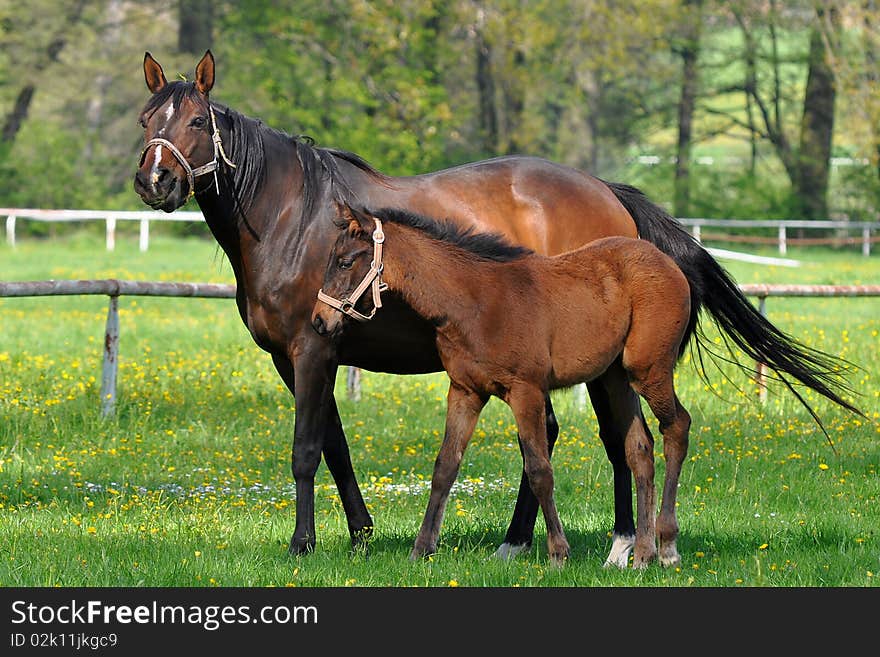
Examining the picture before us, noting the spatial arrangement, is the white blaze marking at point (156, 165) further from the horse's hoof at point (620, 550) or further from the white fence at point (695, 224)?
the white fence at point (695, 224)

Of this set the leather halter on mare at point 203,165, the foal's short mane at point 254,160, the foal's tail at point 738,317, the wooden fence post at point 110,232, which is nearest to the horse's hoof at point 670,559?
the foal's tail at point 738,317

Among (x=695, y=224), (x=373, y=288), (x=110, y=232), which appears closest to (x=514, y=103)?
(x=695, y=224)

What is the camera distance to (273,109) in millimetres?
34562

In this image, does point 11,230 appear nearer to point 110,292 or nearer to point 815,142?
point 110,292

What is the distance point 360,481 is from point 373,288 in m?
3.15

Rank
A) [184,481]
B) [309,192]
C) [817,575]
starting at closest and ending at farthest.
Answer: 1. [817,575]
2. [309,192]
3. [184,481]

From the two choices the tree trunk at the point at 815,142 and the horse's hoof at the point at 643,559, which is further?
the tree trunk at the point at 815,142

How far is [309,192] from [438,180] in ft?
2.72

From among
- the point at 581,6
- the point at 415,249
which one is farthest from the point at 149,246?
the point at 415,249

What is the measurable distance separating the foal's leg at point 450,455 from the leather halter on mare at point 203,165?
1682 millimetres

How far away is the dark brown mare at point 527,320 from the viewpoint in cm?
556

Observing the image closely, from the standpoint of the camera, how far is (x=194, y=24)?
33.7 metres

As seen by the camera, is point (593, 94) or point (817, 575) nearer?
point (817, 575)

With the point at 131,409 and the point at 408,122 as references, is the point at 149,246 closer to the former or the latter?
the point at 408,122
